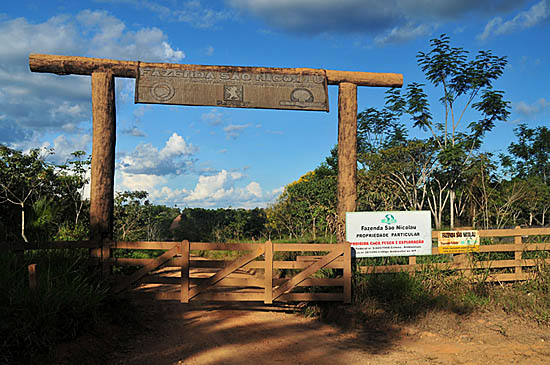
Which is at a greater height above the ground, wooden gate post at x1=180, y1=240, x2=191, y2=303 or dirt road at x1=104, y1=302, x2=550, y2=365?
wooden gate post at x1=180, y1=240, x2=191, y2=303

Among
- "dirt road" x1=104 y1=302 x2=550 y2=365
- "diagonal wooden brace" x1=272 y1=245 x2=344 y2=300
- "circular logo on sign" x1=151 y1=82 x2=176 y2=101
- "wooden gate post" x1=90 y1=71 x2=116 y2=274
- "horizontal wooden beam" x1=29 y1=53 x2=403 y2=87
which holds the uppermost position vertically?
"horizontal wooden beam" x1=29 y1=53 x2=403 y2=87

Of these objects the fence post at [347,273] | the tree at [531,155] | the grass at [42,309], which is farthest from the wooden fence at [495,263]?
the tree at [531,155]

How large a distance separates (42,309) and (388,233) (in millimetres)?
6180

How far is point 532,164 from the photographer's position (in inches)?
1751

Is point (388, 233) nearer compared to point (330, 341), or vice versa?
point (330, 341)

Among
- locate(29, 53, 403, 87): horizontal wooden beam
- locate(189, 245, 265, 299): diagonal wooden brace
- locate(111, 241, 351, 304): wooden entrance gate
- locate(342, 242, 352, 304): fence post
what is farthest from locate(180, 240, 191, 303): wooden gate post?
locate(29, 53, 403, 87): horizontal wooden beam

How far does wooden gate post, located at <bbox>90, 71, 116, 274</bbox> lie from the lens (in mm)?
8766

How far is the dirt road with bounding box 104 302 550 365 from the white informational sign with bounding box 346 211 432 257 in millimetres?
1614

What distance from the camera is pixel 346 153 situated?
31.0ft

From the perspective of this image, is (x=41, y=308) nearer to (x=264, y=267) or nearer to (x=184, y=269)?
(x=184, y=269)

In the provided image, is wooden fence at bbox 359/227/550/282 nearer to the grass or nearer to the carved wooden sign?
the carved wooden sign

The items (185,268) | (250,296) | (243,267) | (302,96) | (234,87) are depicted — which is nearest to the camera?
(185,268)

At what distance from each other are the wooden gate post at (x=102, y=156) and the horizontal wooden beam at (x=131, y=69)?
20 centimetres

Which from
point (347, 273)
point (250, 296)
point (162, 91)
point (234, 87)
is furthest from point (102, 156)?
point (347, 273)
